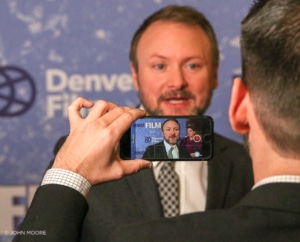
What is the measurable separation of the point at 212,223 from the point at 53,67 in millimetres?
1659

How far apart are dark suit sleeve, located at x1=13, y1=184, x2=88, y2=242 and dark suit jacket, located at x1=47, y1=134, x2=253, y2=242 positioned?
91 centimetres

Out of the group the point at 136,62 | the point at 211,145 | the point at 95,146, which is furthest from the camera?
the point at 136,62

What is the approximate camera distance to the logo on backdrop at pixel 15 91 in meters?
2.47

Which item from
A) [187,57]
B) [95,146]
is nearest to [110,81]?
[187,57]

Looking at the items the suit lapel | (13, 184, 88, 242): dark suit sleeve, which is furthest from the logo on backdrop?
(13, 184, 88, 242): dark suit sleeve

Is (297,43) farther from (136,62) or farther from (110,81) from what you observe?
(110,81)

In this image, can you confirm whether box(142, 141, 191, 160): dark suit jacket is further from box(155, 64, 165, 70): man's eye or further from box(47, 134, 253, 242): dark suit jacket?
box(155, 64, 165, 70): man's eye

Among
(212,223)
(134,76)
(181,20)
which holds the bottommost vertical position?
(212,223)

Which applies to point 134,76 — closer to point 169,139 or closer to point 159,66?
point 159,66

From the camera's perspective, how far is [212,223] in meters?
0.93

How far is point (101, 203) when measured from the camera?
2.00 m

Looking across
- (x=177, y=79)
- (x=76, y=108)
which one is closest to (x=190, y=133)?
(x=76, y=108)

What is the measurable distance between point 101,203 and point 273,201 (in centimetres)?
112

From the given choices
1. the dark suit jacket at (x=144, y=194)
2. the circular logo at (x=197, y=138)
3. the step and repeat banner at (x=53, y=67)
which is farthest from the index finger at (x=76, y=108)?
the step and repeat banner at (x=53, y=67)
